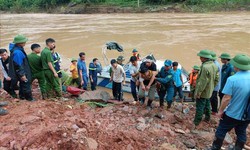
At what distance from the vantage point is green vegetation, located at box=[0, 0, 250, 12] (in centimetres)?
3841

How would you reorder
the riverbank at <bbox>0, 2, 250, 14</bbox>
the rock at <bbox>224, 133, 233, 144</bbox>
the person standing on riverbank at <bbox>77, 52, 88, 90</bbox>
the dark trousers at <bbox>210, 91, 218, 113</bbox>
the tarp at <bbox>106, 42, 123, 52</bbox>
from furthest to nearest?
the riverbank at <bbox>0, 2, 250, 14</bbox>
the tarp at <bbox>106, 42, 123, 52</bbox>
the person standing on riverbank at <bbox>77, 52, 88, 90</bbox>
the dark trousers at <bbox>210, 91, 218, 113</bbox>
the rock at <bbox>224, 133, 233, 144</bbox>

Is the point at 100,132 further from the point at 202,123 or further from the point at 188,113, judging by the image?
the point at 188,113

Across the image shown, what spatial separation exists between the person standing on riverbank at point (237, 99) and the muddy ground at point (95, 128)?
0.70 meters

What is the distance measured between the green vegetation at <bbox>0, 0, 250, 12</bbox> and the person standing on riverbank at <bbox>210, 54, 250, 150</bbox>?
3729 cm

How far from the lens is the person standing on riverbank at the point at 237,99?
11.9 ft

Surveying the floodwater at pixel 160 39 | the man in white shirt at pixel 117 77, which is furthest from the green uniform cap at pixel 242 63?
the floodwater at pixel 160 39

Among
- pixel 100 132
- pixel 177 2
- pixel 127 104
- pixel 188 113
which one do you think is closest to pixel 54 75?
pixel 127 104

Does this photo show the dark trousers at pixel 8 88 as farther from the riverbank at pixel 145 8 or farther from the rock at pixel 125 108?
the riverbank at pixel 145 8

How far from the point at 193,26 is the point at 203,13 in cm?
1197

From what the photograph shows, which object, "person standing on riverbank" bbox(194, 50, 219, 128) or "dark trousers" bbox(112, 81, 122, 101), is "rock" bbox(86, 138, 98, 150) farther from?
"dark trousers" bbox(112, 81, 122, 101)

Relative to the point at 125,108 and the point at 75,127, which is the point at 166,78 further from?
the point at 75,127

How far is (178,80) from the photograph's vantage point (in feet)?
25.1

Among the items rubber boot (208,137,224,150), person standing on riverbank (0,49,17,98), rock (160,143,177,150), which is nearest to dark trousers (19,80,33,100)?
person standing on riverbank (0,49,17,98)

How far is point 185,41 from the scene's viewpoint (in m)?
20.4
